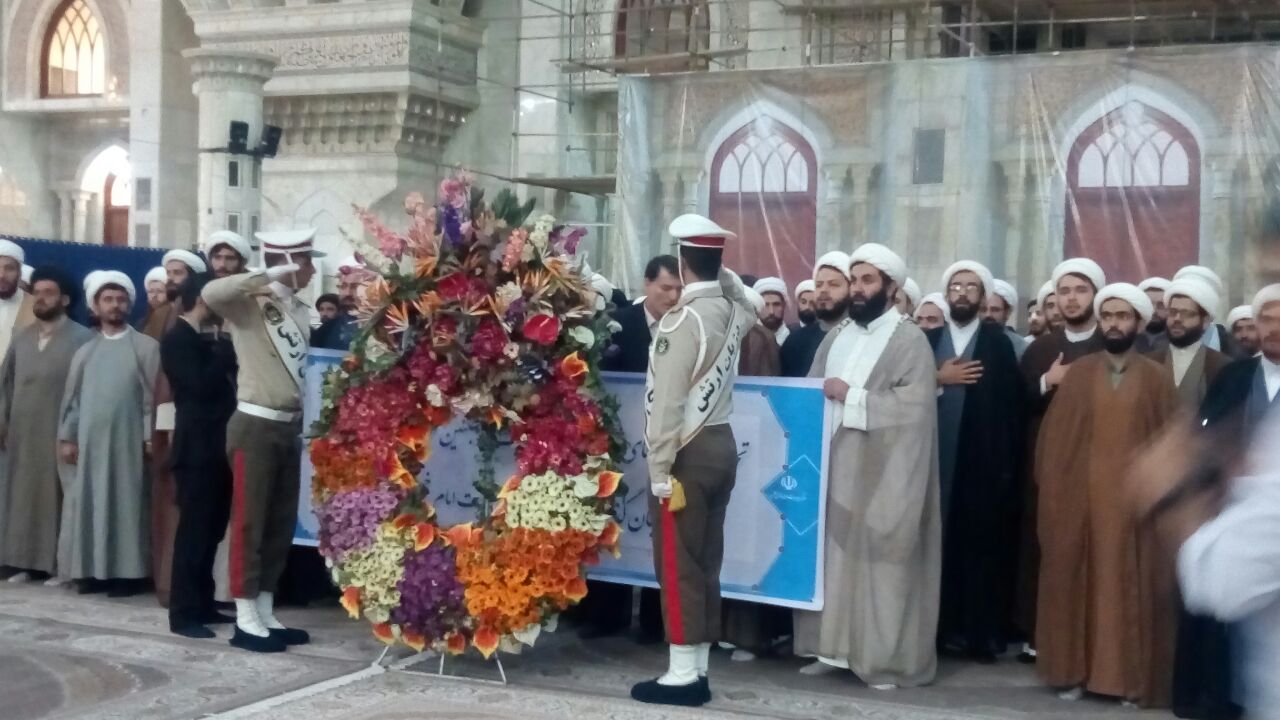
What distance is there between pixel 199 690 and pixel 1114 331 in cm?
394

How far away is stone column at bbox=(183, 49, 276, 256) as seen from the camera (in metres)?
14.7

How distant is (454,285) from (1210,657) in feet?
10.8

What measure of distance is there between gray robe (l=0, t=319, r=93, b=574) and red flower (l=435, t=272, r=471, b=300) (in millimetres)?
2979

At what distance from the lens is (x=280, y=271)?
5906mm

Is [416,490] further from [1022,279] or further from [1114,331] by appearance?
[1022,279]

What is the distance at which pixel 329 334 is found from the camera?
745 cm

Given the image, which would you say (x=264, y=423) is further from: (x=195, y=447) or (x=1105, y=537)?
(x=1105, y=537)

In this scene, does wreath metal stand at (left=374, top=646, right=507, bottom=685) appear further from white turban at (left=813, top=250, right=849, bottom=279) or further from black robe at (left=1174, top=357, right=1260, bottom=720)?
black robe at (left=1174, top=357, right=1260, bottom=720)

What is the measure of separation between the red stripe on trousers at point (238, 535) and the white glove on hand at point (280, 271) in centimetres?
76

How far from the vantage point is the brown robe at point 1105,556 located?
5570 mm

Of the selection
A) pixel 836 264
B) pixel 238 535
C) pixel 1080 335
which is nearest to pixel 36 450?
pixel 238 535

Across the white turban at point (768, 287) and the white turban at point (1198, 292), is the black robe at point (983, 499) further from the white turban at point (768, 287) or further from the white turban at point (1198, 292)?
the white turban at point (768, 287)

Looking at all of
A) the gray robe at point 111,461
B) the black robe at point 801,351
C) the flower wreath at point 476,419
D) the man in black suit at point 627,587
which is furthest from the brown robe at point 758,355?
the gray robe at point 111,461

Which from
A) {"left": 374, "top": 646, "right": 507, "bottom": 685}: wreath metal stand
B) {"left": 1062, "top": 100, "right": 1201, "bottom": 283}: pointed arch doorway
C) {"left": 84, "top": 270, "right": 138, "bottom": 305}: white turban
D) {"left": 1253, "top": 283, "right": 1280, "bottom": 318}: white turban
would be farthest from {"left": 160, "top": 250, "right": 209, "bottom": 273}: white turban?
{"left": 1062, "top": 100, "right": 1201, "bottom": 283}: pointed arch doorway
